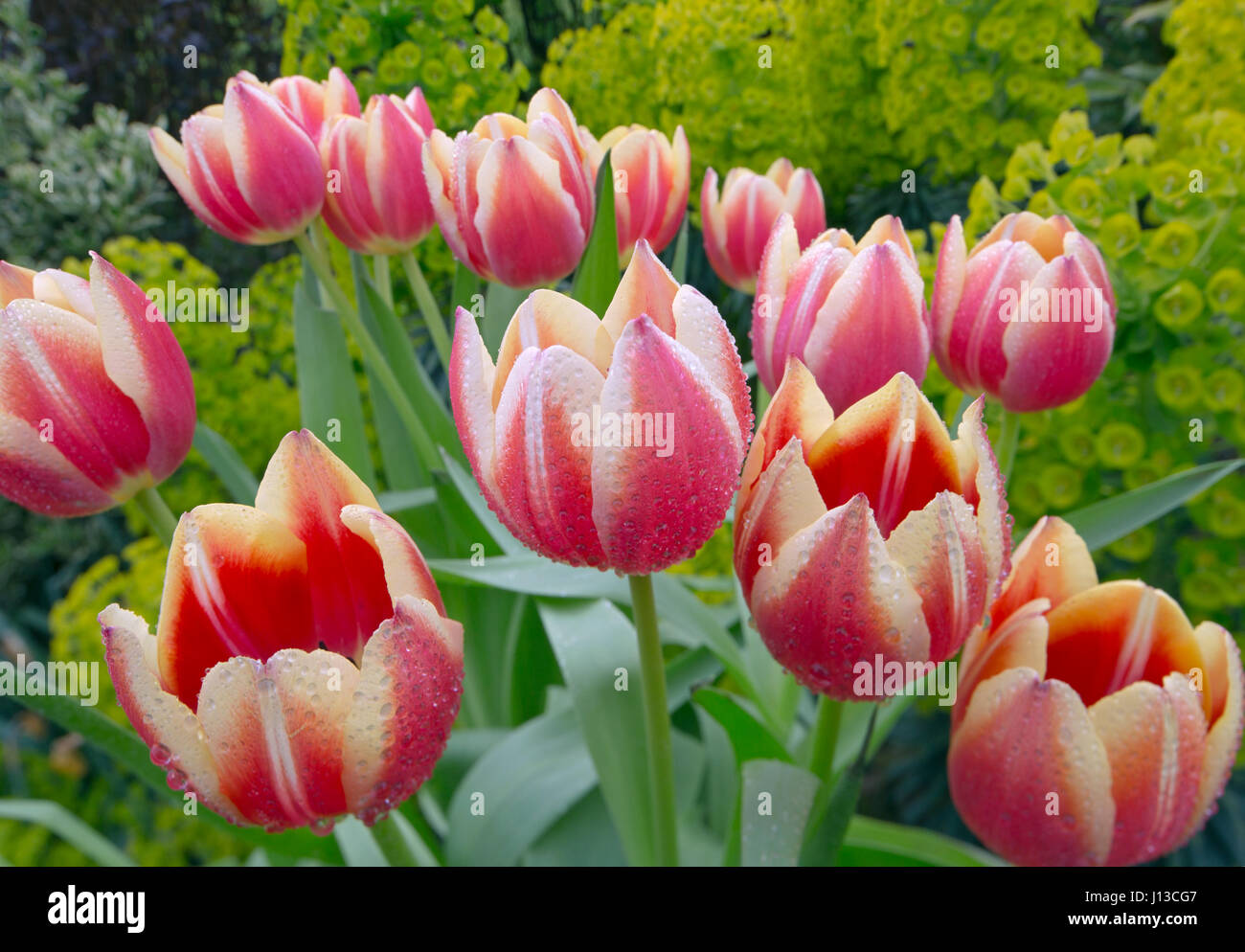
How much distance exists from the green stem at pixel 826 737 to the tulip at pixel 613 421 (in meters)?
0.08

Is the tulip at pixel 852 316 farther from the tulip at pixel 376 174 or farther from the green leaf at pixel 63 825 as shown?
the green leaf at pixel 63 825

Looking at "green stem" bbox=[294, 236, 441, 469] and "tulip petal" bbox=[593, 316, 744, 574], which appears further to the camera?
"green stem" bbox=[294, 236, 441, 469]

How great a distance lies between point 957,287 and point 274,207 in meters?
0.22

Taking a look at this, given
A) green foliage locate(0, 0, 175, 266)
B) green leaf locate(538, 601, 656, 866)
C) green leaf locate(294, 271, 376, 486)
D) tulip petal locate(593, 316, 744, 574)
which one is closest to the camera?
tulip petal locate(593, 316, 744, 574)

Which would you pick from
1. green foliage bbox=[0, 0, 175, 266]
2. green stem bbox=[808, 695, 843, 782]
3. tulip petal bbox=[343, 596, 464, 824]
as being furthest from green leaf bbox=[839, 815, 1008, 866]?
green foliage bbox=[0, 0, 175, 266]

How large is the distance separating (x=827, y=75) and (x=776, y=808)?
39 cm

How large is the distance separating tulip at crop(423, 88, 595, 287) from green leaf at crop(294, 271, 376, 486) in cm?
11

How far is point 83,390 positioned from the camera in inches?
9.2

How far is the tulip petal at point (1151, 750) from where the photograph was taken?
0.63 feet

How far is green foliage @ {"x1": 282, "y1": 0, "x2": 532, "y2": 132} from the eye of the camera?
0.44 m

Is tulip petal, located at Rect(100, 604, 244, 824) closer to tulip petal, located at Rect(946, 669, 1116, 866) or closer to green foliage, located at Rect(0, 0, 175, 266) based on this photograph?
tulip petal, located at Rect(946, 669, 1116, 866)

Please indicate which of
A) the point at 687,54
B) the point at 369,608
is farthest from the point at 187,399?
the point at 687,54

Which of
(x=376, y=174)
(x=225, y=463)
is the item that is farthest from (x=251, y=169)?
(x=225, y=463)
